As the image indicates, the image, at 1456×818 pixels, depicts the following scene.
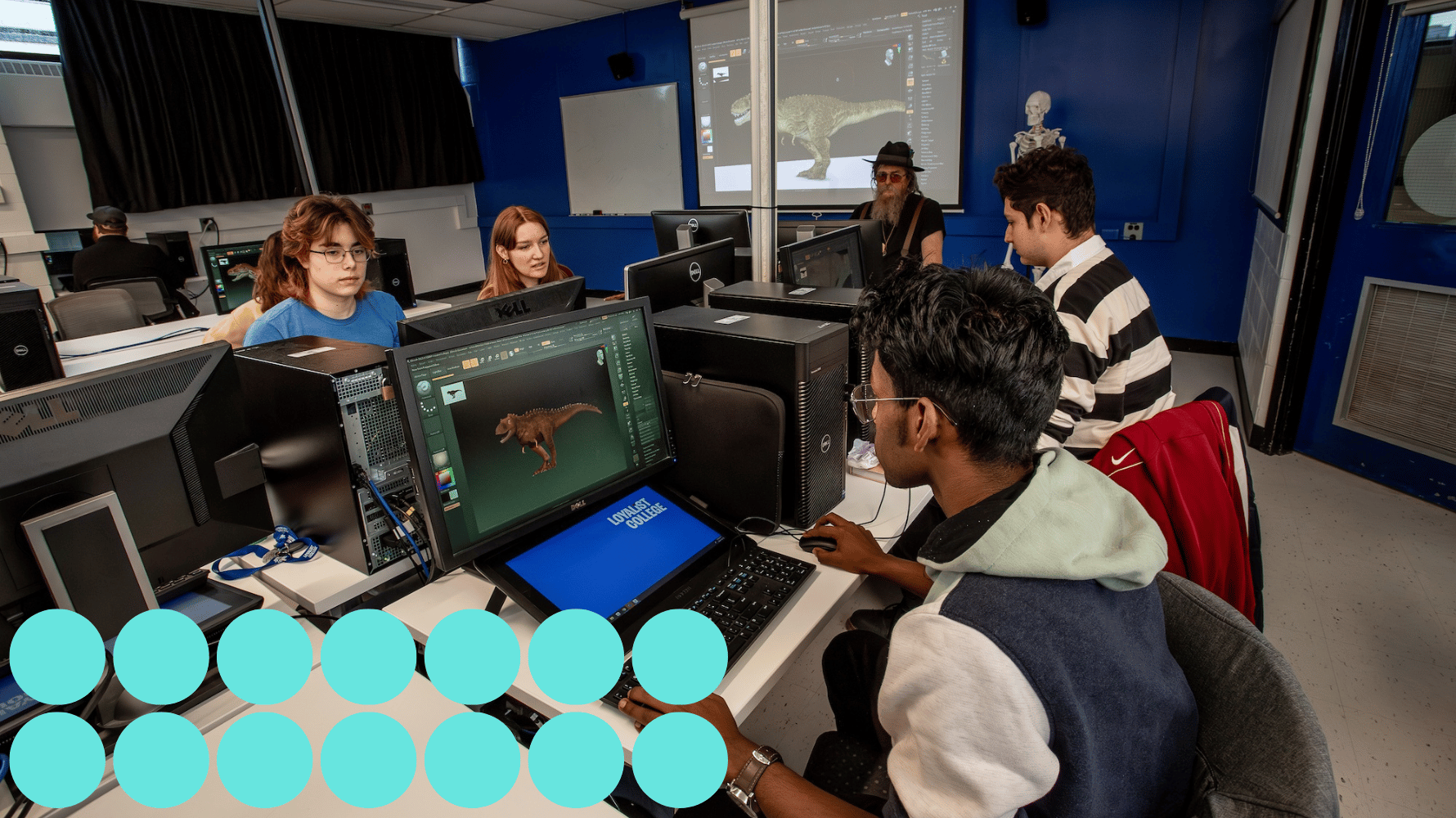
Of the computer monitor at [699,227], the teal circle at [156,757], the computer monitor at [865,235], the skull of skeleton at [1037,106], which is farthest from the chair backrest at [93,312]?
the skull of skeleton at [1037,106]

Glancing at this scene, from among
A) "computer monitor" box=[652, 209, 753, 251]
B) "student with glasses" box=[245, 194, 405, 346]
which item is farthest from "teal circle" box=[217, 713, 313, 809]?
"computer monitor" box=[652, 209, 753, 251]

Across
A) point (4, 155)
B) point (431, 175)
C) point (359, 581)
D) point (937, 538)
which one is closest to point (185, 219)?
point (4, 155)

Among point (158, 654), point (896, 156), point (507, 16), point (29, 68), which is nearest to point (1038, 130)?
point (896, 156)

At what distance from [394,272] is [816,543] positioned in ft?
13.6

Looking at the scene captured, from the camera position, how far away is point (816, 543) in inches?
51.2

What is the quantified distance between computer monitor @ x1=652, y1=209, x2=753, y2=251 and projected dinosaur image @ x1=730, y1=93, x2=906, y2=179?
2579mm

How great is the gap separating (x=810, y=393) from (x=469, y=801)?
850 millimetres

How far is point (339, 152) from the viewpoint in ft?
20.3

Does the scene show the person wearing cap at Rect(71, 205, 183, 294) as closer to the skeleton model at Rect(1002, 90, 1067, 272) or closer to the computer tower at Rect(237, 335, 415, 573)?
the computer tower at Rect(237, 335, 415, 573)

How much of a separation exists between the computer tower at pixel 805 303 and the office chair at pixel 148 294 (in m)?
3.81

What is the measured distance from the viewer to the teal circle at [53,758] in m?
Result: 0.66

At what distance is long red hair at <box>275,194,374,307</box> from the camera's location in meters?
1.94

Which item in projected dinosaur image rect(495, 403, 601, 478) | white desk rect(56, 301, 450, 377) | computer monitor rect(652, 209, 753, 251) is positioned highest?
computer monitor rect(652, 209, 753, 251)

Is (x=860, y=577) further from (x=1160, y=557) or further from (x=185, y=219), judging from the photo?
(x=185, y=219)
